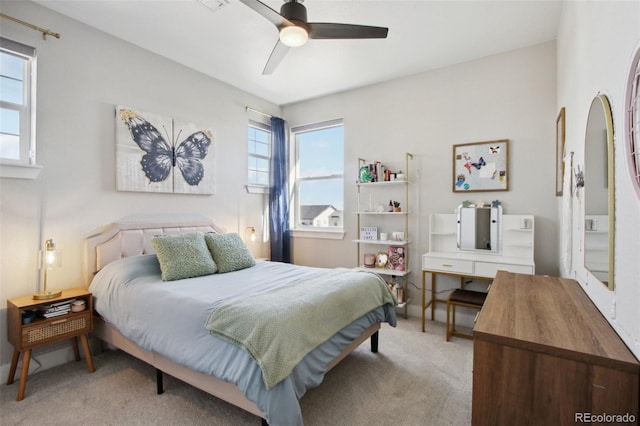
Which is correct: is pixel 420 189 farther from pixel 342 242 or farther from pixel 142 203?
pixel 142 203

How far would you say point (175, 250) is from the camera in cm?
259

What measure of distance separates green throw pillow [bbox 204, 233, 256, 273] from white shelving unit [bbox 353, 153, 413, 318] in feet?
4.74

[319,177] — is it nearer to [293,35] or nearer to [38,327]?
[293,35]

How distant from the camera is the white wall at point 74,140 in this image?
89.7 inches

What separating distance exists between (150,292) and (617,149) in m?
2.61

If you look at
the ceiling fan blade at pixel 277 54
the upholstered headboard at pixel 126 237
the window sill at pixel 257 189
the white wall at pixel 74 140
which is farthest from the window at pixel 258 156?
the ceiling fan blade at pixel 277 54

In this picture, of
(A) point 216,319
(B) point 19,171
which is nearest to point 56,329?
(B) point 19,171

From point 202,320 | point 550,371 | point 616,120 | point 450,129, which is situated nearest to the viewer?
point 550,371

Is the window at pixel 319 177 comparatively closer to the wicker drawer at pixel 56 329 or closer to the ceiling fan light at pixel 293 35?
the ceiling fan light at pixel 293 35

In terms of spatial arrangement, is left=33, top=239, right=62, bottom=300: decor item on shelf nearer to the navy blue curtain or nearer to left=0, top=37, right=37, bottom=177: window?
left=0, top=37, right=37, bottom=177: window

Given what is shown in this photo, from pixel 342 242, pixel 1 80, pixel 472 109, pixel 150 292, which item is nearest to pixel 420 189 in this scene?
pixel 472 109

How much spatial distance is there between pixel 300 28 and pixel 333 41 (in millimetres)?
1072

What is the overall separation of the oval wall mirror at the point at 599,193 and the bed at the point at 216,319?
1.36 m

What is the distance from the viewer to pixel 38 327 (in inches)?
82.5
